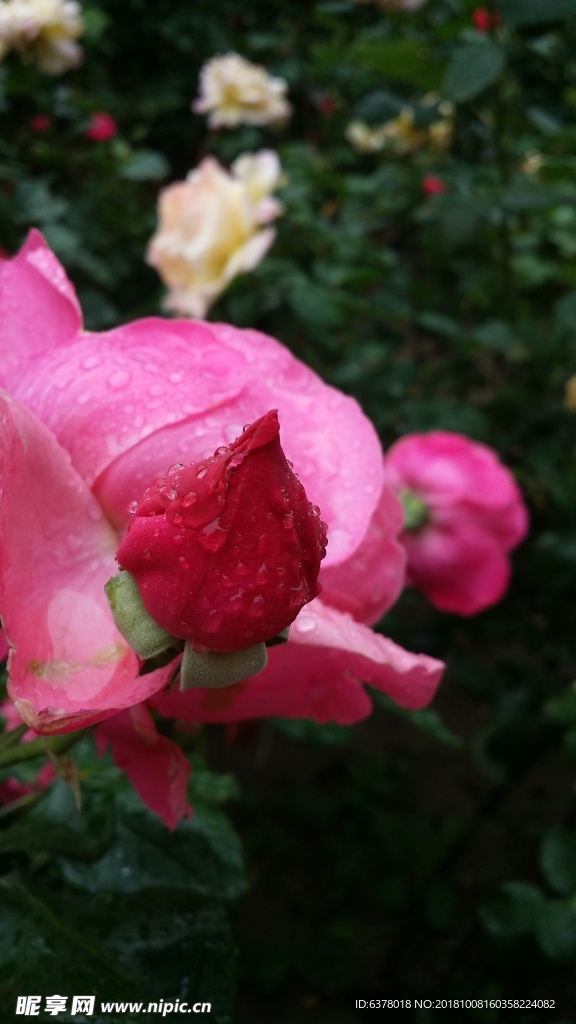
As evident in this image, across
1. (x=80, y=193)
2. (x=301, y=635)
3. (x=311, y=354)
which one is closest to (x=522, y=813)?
(x=311, y=354)

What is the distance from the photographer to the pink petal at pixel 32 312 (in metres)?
0.32

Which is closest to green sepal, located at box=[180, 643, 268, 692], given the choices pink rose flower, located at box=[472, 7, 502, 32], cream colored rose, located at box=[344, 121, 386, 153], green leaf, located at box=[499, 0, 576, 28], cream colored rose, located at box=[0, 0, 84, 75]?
green leaf, located at box=[499, 0, 576, 28]

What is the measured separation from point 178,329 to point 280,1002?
4.75 feet

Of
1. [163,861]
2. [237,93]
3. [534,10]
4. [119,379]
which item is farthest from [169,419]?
[237,93]

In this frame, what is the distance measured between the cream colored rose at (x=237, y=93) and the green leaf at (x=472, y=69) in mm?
793

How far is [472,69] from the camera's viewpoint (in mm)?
998

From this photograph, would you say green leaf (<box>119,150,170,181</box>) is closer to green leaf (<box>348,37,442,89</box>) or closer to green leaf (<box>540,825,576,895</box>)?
green leaf (<box>348,37,442,89</box>)

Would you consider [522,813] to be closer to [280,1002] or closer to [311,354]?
[280,1002]

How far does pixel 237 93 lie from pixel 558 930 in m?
1.61

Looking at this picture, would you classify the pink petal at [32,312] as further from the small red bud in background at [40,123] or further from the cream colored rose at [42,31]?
the small red bud in background at [40,123]

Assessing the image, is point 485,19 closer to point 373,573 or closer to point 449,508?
point 449,508

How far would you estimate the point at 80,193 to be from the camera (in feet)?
5.23

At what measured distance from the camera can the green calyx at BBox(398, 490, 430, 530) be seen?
2.86ft

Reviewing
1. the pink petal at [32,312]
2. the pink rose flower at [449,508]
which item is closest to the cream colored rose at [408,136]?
the pink rose flower at [449,508]
